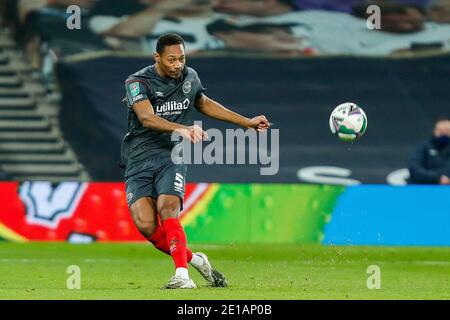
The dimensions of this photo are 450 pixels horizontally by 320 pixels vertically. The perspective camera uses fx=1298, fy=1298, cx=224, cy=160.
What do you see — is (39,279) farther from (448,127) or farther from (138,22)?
(138,22)

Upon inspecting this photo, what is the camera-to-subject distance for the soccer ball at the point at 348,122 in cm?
1136

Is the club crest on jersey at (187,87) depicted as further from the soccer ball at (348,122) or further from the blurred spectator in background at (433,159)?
the blurred spectator in background at (433,159)

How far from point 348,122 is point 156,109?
6.44 ft

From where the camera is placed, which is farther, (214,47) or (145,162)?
(214,47)

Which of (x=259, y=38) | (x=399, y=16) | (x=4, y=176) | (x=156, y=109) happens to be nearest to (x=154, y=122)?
(x=156, y=109)

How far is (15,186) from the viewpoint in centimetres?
1716

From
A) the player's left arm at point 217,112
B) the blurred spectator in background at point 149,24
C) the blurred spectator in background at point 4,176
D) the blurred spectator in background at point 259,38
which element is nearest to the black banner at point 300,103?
the blurred spectator in background at point 259,38

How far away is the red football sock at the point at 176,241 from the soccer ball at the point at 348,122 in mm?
2113

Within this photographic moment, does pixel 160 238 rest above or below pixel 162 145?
below

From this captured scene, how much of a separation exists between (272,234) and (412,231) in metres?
1.81

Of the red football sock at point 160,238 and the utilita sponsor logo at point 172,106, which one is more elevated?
the utilita sponsor logo at point 172,106

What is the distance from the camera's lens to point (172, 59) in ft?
33.2

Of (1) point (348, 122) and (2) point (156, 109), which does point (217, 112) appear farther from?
(1) point (348, 122)

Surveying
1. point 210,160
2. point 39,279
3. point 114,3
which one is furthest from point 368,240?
point 114,3
